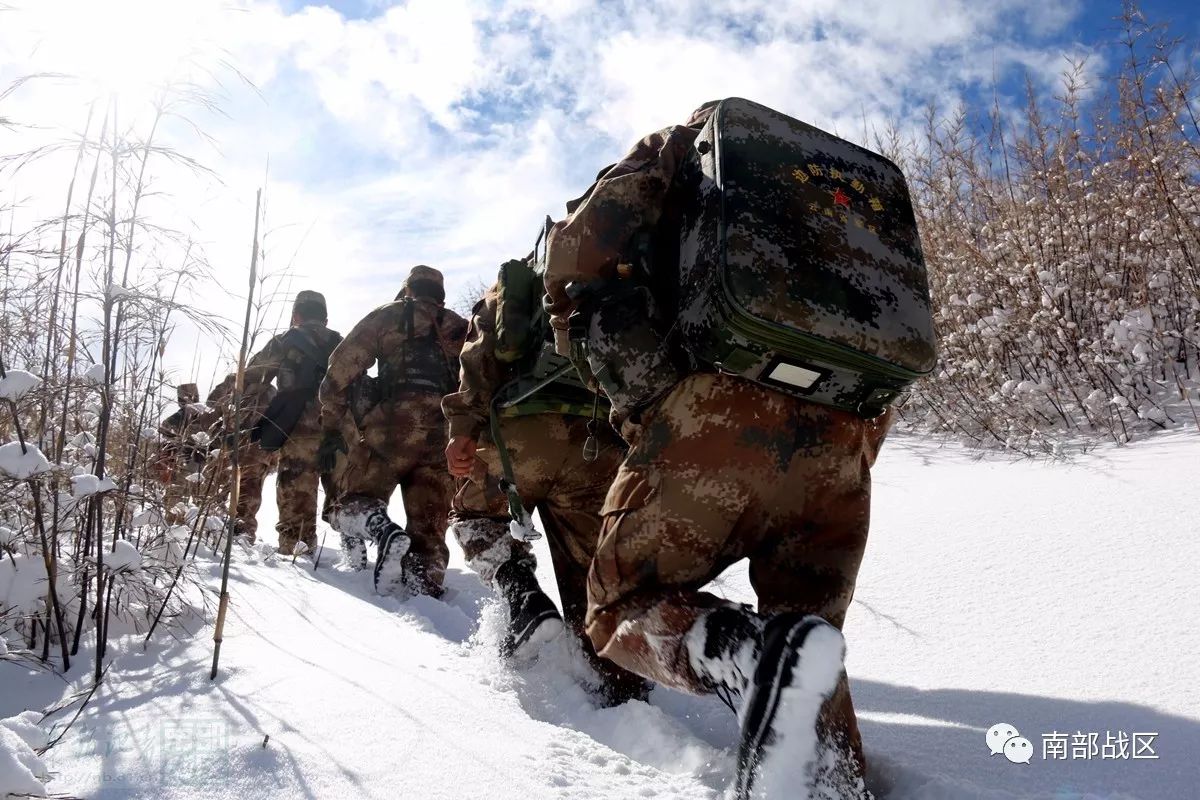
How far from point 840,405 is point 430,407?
3147 mm

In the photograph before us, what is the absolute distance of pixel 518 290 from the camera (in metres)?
2.38

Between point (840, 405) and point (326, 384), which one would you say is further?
point (326, 384)

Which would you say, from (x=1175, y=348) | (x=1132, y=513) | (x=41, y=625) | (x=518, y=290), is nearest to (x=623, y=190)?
(x=518, y=290)

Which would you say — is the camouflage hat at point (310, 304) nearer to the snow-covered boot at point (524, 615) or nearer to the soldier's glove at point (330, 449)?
the soldier's glove at point (330, 449)

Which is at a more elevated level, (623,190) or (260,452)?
(623,190)

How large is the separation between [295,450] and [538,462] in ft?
12.0

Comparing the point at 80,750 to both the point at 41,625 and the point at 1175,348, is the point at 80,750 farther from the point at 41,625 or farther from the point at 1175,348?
the point at 1175,348

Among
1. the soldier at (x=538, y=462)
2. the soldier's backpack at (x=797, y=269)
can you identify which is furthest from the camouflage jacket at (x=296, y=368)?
the soldier's backpack at (x=797, y=269)

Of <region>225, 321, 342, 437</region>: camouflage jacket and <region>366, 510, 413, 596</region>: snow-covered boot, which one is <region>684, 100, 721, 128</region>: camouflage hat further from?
<region>225, 321, 342, 437</region>: camouflage jacket

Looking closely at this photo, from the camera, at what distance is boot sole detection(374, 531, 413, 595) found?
3701 mm

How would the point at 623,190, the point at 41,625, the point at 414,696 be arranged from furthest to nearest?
the point at 41,625 < the point at 414,696 < the point at 623,190

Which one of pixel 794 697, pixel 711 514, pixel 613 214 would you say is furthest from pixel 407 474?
pixel 794 697

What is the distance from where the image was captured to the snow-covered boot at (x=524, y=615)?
2.20 meters

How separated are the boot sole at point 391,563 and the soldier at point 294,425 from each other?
1.83m
